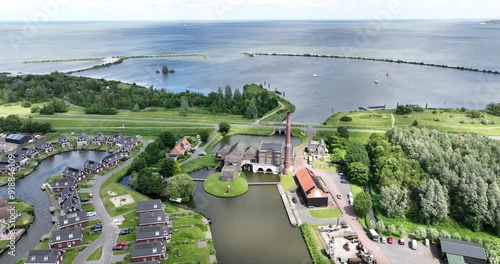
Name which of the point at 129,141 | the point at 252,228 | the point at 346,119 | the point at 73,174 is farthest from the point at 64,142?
the point at 346,119

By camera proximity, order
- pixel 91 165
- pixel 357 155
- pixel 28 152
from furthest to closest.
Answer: pixel 28 152 → pixel 91 165 → pixel 357 155

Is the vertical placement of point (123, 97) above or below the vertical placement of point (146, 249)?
above

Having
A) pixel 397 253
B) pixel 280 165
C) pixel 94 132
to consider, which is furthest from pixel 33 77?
pixel 397 253

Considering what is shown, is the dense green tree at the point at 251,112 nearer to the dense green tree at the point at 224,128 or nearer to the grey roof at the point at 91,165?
the dense green tree at the point at 224,128

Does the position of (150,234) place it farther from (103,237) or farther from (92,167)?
(92,167)

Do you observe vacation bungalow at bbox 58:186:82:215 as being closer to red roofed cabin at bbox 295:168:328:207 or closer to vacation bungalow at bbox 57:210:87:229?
vacation bungalow at bbox 57:210:87:229

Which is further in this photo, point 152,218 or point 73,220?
point 152,218

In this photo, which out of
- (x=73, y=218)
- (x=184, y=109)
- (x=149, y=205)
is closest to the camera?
(x=73, y=218)
